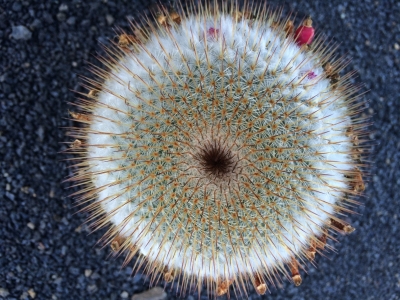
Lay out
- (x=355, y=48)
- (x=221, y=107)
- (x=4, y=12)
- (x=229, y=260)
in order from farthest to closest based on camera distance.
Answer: (x=355, y=48), (x=4, y=12), (x=229, y=260), (x=221, y=107)

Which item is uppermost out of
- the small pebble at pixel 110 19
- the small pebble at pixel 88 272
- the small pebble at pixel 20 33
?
the small pebble at pixel 20 33

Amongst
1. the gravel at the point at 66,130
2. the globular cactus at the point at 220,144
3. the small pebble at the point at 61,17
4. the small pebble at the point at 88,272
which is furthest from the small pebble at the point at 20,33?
the small pebble at the point at 88,272

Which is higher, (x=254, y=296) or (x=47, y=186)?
(x=47, y=186)

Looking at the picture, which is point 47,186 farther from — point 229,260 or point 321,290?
point 321,290

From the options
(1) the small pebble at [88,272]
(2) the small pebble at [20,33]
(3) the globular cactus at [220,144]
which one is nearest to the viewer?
(3) the globular cactus at [220,144]

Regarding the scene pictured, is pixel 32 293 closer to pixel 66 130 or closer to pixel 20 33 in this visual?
pixel 66 130

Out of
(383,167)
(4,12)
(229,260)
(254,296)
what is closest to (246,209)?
(229,260)

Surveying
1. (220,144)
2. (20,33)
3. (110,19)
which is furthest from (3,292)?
(220,144)

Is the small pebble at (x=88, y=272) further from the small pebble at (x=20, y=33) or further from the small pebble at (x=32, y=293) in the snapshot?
the small pebble at (x=20, y=33)
